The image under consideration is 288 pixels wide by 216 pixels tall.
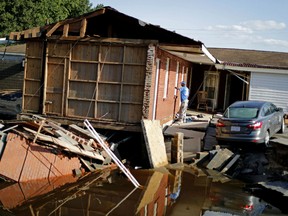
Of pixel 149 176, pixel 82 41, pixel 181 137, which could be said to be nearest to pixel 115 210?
pixel 149 176

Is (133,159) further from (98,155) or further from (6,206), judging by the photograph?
(6,206)

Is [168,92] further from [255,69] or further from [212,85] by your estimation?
[212,85]

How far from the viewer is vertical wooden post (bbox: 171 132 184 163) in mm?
14414

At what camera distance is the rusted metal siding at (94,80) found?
48.8 ft

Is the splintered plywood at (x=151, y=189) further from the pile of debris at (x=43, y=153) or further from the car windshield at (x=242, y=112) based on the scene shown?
the car windshield at (x=242, y=112)

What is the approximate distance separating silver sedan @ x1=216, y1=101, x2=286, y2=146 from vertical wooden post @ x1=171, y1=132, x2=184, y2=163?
1515mm

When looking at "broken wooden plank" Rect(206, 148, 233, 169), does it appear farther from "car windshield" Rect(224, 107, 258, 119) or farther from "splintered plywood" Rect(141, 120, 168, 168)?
"splintered plywood" Rect(141, 120, 168, 168)

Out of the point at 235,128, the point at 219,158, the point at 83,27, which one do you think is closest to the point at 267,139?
the point at 235,128

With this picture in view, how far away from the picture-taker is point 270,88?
79.3 ft

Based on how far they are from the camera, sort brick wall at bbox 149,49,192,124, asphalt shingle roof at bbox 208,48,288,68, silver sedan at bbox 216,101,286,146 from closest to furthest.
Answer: silver sedan at bbox 216,101,286,146 → brick wall at bbox 149,49,192,124 → asphalt shingle roof at bbox 208,48,288,68

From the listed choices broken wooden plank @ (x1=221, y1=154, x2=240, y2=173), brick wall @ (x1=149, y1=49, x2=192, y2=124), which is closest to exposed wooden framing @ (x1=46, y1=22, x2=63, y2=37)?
brick wall @ (x1=149, y1=49, x2=192, y2=124)

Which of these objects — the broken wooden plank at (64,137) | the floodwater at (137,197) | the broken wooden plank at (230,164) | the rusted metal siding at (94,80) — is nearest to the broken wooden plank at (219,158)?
the broken wooden plank at (230,164)

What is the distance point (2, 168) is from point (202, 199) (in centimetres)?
555

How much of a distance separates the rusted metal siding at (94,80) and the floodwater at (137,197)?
9.82ft
